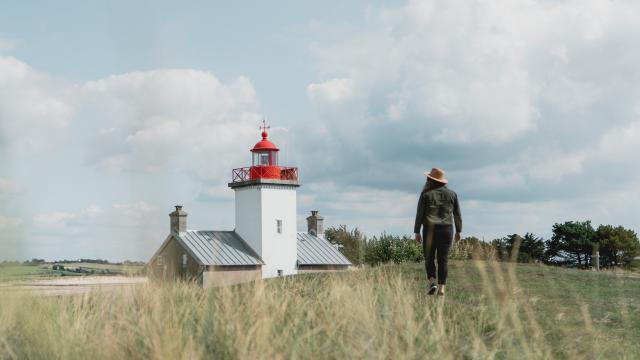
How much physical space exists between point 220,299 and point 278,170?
3024 cm

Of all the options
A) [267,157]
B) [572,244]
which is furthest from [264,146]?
[572,244]

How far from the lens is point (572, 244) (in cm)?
5203

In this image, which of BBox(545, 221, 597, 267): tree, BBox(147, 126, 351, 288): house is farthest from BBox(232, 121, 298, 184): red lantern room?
BBox(545, 221, 597, 267): tree

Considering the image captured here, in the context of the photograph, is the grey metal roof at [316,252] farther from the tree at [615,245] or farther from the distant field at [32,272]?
the distant field at [32,272]

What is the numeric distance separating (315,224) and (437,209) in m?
32.3

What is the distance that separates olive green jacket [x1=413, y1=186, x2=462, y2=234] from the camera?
42.3 feet

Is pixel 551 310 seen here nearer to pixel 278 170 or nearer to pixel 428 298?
pixel 428 298

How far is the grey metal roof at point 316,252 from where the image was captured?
41188mm

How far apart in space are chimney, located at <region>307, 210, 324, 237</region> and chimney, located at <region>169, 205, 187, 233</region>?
8840 millimetres

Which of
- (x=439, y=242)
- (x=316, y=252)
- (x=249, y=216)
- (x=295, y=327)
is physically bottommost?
(x=295, y=327)

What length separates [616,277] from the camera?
19.6m

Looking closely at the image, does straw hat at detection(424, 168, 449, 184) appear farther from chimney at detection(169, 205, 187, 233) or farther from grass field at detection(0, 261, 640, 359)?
chimney at detection(169, 205, 187, 233)

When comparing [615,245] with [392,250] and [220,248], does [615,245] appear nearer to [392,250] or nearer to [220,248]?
[392,250]

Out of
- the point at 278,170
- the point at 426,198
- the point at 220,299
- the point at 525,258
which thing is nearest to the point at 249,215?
the point at 278,170
